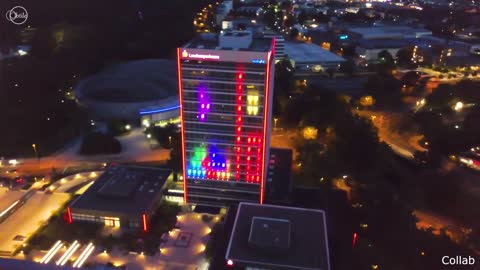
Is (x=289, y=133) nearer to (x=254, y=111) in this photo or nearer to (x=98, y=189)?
(x=254, y=111)

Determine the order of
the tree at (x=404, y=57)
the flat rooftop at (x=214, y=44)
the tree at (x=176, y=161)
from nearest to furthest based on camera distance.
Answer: the flat rooftop at (x=214, y=44) < the tree at (x=176, y=161) < the tree at (x=404, y=57)

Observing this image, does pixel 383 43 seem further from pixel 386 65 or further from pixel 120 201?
pixel 120 201

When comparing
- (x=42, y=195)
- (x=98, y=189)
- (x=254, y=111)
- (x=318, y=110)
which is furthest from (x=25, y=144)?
(x=318, y=110)

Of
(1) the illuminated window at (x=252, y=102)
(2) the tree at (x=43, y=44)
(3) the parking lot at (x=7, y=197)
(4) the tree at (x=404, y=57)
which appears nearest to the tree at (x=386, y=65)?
(4) the tree at (x=404, y=57)

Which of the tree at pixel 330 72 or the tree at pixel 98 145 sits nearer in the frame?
the tree at pixel 98 145

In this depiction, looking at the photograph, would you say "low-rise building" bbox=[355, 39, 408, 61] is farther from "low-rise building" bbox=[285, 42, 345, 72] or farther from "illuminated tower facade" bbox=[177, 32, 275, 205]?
"illuminated tower facade" bbox=[177, 32, 275, 205]

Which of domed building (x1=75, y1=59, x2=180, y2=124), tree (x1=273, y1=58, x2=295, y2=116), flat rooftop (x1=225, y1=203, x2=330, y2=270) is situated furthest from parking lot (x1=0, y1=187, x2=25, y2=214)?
Result: tree (x1=273, y1=58, x2=295, y2=116)

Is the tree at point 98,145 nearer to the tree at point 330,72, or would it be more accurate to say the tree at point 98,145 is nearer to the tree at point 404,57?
the tree at point 330,72
